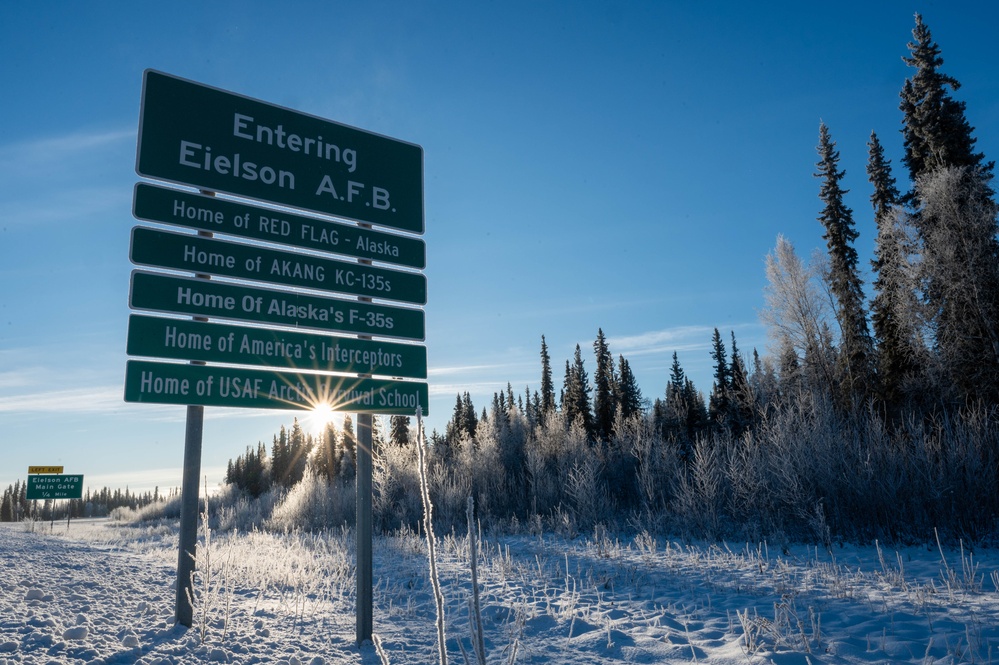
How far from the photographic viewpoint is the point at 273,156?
5387 mm

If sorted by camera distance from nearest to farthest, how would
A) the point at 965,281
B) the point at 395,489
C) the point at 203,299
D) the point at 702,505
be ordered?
the point at 203,299 → the point at 702,505 → the point at 965,281 → the point at 395,489

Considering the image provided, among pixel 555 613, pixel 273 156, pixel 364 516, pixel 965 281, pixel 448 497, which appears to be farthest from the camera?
pixel 448 497

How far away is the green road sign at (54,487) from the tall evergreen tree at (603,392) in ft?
116

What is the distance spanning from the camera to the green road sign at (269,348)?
15.1 feet

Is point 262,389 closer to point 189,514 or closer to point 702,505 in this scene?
point 189,514

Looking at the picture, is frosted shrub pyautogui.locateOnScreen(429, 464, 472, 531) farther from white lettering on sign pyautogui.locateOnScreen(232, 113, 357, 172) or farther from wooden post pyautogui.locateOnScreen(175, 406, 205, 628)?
white lettering on sign pyautogui.locateOnScreen(232, 113, 357, 172)

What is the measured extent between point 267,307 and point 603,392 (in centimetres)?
4916

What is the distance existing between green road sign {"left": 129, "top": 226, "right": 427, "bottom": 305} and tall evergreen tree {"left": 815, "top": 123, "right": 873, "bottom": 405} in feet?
86.5

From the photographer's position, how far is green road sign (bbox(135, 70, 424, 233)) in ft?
16.4

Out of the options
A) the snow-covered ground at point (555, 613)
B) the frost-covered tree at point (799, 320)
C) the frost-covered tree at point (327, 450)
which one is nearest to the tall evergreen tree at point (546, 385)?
the frost-covered tree at point (327, 450)

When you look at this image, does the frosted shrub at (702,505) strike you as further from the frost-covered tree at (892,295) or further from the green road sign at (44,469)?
the green road sign at (44,469)

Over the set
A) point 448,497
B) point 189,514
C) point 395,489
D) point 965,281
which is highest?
point 965,281

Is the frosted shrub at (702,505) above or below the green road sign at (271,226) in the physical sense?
below

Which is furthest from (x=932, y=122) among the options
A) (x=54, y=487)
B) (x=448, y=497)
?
(x=54, y=487)
